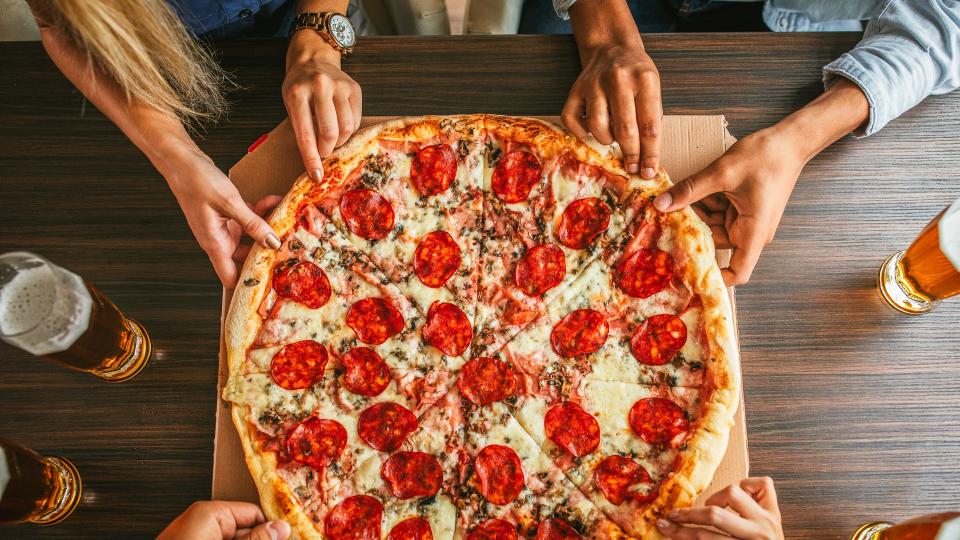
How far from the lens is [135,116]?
6.77 feet

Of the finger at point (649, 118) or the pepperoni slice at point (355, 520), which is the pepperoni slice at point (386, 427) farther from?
the finger at point (649, 118)

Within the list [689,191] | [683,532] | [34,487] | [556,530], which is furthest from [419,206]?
[34,487]

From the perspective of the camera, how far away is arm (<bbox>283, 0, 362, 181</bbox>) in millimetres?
2109

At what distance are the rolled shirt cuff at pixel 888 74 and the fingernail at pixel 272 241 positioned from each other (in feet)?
6.52

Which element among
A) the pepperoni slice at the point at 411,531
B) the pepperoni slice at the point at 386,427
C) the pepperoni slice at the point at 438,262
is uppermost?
the pepperoni slice at the point at 438,262

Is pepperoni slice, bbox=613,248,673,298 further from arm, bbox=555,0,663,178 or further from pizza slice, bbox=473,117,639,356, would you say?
arm, bbox=555,0,663,178

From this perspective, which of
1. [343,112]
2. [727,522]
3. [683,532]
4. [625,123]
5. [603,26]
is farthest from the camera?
[603,26]

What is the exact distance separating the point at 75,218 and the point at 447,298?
1415mm

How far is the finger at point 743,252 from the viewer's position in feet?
6.60

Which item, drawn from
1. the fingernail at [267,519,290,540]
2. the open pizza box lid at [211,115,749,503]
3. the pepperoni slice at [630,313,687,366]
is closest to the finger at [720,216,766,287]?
the open pizza box lid at [211,115,749,503]

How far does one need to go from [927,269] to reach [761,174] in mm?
622

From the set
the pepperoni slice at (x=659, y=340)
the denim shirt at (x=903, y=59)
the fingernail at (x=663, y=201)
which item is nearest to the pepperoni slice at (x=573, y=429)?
the pepperoni slice at (x=659, y=340)

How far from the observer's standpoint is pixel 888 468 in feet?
6.74

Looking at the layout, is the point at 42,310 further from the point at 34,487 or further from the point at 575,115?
the point at 575,115
